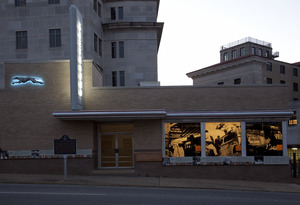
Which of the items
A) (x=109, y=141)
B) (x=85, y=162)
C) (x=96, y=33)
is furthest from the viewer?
(x=96, y=33)

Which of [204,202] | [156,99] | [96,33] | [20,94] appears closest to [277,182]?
[156,99]

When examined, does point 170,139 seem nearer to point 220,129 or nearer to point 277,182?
point 220,129

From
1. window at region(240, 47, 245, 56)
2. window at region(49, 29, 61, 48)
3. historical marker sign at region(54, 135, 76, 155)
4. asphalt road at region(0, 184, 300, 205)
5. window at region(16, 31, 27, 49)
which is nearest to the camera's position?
asphalt road at region(0, 184, 300, 205)

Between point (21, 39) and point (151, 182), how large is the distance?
72.1 ft

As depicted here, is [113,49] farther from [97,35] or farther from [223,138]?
[223,138]

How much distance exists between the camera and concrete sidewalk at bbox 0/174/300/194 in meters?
16.8

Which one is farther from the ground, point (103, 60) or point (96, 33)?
point (96, 33)

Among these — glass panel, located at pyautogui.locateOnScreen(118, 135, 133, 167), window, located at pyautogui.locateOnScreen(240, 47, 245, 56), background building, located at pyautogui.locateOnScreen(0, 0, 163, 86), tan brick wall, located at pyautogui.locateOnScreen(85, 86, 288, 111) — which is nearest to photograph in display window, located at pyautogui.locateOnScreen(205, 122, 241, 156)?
tan brick wall, located at pyautogui.locateOnScreen(85, 86, 288, 111)

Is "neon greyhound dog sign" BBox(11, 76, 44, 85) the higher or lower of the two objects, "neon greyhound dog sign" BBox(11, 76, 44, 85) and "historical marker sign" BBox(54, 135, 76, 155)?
the higher

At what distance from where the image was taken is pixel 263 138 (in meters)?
20.8

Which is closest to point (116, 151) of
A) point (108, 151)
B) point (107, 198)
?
point (108, 151)

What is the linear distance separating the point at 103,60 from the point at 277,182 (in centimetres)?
2265

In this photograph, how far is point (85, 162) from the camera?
65.3 feet

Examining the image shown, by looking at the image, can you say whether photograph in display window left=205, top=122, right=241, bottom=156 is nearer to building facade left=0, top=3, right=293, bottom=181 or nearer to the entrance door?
building facade left=0, top=3, right=293, bottom=181
